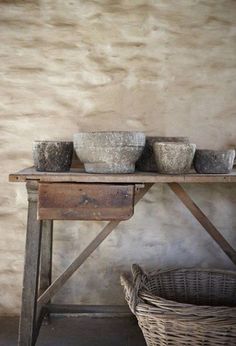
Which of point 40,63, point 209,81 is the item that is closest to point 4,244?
point 40,63

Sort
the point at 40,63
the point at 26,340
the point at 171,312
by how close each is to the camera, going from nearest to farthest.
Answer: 1. the point at 171,312
2. the point at 26,340
3. the point at 40,63

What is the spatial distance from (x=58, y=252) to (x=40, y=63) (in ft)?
3.25

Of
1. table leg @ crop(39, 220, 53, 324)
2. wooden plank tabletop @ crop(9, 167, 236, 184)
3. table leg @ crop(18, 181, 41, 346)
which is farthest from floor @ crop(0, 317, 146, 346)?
wooden plank tabletop @ crop(9, 167, 236, 184)

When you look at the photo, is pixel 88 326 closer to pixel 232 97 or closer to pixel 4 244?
pixel 4 244

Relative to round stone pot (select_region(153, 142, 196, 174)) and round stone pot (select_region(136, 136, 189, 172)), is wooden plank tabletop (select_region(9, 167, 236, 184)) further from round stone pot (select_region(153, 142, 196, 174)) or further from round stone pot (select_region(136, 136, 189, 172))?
round stone pot (select_region(136, 136, 189, 172))

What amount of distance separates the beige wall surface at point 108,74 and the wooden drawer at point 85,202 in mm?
626

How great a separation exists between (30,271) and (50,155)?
18.1 inches

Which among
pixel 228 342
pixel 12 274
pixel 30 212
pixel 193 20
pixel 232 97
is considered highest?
pixel 193 20

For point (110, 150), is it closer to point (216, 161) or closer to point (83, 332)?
point (216, 161)

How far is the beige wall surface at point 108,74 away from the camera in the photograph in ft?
6.66

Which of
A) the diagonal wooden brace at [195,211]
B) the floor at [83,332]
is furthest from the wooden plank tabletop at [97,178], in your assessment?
the floor at [83,332]

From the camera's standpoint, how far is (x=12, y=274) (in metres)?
2.11

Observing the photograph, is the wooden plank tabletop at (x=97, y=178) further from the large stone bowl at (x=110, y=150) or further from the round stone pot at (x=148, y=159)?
the round stone pot at (x=148, y=159)

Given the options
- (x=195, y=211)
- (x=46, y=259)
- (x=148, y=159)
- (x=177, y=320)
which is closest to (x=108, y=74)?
(x=148, y=159)
